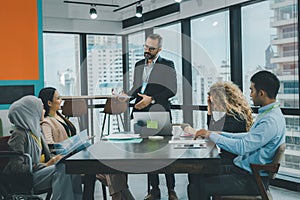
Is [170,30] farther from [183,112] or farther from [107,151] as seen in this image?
[107,151]

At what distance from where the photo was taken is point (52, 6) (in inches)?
313

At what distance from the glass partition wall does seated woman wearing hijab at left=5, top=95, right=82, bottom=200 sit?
9.80 ft

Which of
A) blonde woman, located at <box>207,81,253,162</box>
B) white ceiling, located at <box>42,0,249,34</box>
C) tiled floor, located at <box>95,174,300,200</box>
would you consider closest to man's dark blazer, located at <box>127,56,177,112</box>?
blonde woman, located at <box>207,81,253,162</box>

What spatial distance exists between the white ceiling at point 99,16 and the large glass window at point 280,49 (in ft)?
4.72

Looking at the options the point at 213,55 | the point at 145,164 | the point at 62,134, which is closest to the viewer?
the point at 145,164

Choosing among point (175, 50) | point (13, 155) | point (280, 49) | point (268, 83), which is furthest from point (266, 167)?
point (175, 50)

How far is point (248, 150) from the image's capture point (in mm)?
2613

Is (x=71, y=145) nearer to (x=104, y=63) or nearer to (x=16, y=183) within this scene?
(x=16, y=183)

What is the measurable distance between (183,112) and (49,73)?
2.96 metres

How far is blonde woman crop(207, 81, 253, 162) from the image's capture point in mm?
3066

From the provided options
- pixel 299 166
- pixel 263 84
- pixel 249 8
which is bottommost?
pixel 299 166

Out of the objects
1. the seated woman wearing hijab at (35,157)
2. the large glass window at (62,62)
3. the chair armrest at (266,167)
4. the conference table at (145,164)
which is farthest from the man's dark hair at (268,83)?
the large glass window at (62,62)

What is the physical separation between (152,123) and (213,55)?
3441 millimetres

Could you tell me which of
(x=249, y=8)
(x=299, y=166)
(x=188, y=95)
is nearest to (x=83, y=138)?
(x=299, y=166)
